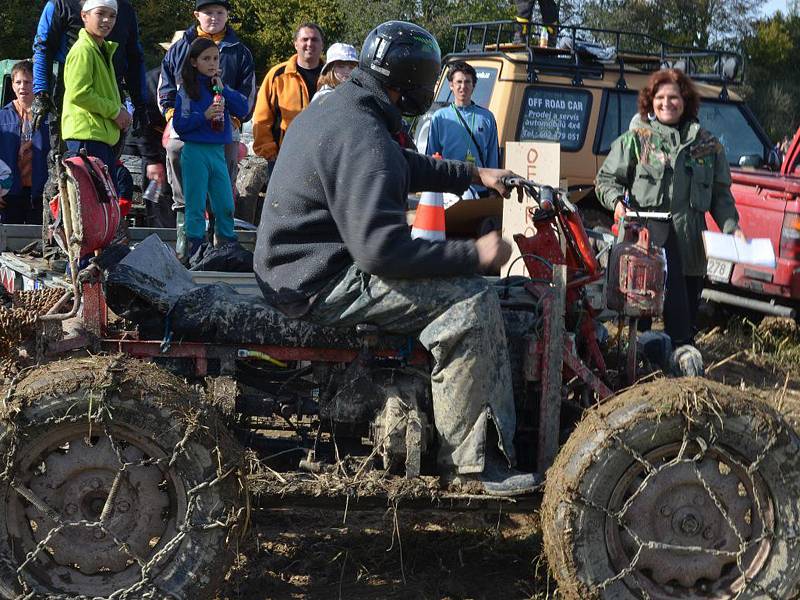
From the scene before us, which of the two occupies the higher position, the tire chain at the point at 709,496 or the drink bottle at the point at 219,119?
the drink bottle at the point at 219,119

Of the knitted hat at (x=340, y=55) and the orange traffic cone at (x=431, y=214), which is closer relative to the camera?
the orange traffic cone at (x=431, y=214)

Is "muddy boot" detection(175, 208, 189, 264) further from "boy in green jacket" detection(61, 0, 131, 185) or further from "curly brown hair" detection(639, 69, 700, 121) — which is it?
"curly brown hair" detection(639, 69, 700, 121)

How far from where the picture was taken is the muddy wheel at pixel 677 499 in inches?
152

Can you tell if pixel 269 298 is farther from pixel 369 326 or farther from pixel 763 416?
pixel 763 416

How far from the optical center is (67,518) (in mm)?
3832

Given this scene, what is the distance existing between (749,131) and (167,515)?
9.22m

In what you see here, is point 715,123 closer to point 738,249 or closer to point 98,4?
point 738,249

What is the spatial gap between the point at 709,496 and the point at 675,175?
3537 millimetres

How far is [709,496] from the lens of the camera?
392 cm

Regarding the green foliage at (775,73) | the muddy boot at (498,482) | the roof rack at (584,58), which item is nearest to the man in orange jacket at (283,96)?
the roof rack at (584,58)

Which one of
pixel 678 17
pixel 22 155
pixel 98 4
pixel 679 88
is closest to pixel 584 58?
pixel 679 88

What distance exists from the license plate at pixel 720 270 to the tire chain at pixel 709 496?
5.44m

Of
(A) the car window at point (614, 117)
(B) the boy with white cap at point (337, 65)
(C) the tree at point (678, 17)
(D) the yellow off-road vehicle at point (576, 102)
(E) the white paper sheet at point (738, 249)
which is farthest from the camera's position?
(C) the tree at point (678, 17)

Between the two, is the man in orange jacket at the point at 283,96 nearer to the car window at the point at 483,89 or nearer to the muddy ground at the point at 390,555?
the car window at the point at 483,89
